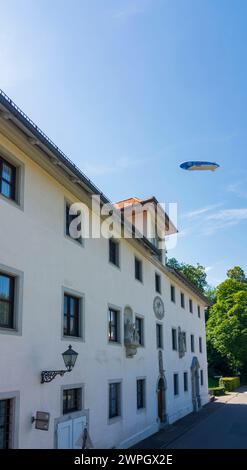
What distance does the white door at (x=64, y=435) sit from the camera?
1172cm

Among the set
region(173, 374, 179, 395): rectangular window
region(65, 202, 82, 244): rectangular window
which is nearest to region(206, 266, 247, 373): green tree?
region(173, 374, 179, 395): rectangular window

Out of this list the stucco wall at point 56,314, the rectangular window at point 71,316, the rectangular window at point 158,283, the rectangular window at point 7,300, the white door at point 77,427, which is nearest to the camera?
the rectangular window at point 7,300

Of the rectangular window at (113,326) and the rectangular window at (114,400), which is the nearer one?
the rectangular window at (114,400)

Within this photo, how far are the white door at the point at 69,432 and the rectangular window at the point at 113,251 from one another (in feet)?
20.4

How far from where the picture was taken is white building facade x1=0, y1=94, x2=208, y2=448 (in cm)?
1030

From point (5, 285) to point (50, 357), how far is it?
2.51 meters

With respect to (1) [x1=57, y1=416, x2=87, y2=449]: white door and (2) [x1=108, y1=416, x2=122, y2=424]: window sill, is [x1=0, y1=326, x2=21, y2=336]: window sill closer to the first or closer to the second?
(1) [x1=57, y1=416, x2=87, y2=449]: white door

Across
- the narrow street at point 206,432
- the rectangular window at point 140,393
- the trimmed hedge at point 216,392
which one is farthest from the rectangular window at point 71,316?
the trimmed hedge at point 216,392

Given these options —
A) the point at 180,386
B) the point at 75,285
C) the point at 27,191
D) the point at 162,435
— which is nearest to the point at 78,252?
the point at 75,285

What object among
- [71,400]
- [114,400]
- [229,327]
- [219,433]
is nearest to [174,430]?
[219,433]

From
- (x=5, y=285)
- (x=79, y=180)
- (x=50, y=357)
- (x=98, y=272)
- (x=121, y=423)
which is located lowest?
(x=121, y=423)

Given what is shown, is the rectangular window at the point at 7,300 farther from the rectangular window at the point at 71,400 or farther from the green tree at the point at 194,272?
the green tree at the point at 194,272

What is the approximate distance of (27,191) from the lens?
450 inches

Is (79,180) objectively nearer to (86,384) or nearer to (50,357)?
(50,357)
